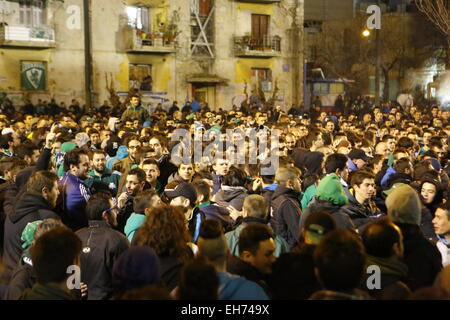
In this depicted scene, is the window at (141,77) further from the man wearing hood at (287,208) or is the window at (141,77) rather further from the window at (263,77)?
the man wearing hood at (287,208)

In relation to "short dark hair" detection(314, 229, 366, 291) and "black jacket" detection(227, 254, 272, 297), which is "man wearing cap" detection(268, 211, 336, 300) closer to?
"black jacket" detection(227, 254, 272, 297)

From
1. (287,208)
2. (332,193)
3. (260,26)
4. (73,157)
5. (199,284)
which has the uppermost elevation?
(260,26)

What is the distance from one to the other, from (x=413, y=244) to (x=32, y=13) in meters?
25.6

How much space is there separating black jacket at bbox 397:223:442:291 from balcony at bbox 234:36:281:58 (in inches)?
1102

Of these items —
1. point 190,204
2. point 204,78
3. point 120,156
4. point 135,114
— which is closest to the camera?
point 190,204

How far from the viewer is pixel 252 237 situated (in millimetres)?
4266

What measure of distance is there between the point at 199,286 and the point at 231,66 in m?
29.6

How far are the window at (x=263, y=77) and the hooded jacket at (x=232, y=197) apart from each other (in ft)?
87.9

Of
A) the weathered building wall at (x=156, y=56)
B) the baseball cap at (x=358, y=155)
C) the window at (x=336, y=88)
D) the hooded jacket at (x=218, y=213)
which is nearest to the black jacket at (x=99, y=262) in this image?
the hooded jacket at (x=218, y=213)

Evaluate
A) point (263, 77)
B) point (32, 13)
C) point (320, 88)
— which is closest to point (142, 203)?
point (32, 13)

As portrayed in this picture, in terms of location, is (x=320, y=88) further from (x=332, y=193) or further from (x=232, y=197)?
(x=332, y=193)

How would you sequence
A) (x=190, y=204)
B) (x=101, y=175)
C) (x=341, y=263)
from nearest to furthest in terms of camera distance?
(x=341, y=263), (x=190, y=204), (x=101, y=175)

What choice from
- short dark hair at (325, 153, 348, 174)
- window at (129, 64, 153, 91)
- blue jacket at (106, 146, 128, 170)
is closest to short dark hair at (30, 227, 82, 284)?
short dark hair at (325, 153, 348, 174)

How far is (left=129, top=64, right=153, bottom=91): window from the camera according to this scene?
2989cm
